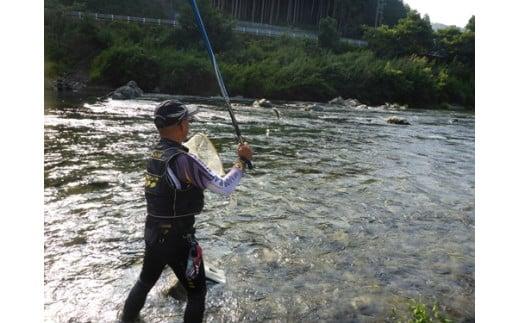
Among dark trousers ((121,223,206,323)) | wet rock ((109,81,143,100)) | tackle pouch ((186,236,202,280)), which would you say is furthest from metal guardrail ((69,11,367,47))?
tackle pouch ((186,236,202,280))

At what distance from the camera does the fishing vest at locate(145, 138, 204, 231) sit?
3623 mm

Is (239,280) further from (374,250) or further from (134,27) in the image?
(134,27)

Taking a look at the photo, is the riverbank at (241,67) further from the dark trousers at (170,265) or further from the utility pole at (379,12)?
the dark trousers at (170,265)

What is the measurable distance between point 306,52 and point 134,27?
21123 millimetres

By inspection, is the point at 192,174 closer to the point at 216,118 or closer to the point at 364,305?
the point at 364,305

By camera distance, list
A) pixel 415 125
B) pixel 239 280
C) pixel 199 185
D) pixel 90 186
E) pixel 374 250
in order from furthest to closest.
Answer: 1. pixel 415 125
2. pixel 90 186
3. pixel 374 250
4. pixel 239 280
5. pixel 199 185

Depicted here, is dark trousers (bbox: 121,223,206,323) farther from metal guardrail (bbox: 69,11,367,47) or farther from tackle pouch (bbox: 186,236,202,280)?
metal guardrail (bbox: 69,11,367,47)

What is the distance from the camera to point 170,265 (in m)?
3.75

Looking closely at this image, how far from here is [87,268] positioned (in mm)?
5289

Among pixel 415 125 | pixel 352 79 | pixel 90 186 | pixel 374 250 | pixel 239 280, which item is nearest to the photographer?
pixel 239 280

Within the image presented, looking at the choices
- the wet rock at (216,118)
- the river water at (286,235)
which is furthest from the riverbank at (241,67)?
the river water at (286,235)

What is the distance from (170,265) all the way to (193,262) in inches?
9.0

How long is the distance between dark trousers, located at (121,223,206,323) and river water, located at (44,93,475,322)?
62cm

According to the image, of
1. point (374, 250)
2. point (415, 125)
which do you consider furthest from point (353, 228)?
point (415, 125)
